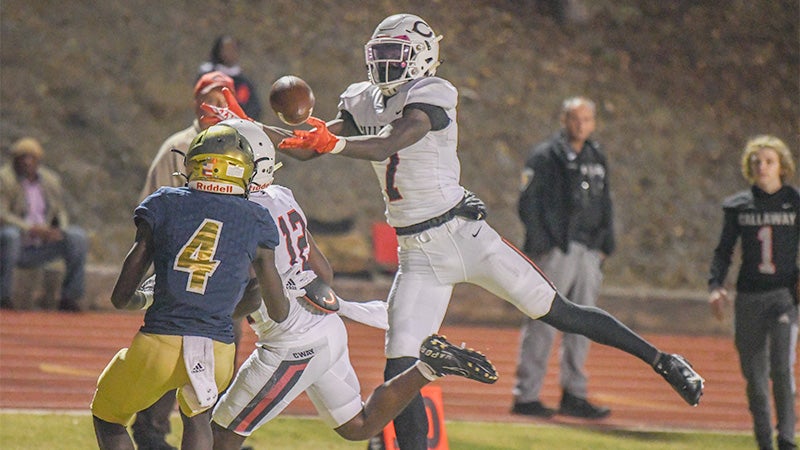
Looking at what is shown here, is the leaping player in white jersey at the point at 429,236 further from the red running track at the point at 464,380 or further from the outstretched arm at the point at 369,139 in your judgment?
the red running track at the point at 464,380

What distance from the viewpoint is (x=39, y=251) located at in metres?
11.1

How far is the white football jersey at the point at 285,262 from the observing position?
198 inches

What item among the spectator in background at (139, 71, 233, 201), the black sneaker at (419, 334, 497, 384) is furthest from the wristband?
the spectator in background at (139, 71, 233, 201)

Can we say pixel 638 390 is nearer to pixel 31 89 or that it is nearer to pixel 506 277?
pixel 506 277

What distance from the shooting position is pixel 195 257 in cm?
438

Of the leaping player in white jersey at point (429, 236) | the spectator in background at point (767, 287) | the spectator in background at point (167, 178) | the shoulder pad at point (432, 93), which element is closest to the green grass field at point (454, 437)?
the spectator in background at point (167, 178)

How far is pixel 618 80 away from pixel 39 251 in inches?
294

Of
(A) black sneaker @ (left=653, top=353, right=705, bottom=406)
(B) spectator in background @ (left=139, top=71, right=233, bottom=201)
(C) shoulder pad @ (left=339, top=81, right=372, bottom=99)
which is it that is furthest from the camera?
(B) spectator in background @ (left=139, top=71, right=233, bottom=201)

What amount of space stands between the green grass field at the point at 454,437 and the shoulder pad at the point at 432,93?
6.89ft

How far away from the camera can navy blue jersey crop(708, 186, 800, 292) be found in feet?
22.2

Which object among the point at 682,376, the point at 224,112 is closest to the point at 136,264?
the point at 224,112

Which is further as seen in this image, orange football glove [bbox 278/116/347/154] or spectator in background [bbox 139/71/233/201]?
spectator in background [bbox 139/71/233/201]

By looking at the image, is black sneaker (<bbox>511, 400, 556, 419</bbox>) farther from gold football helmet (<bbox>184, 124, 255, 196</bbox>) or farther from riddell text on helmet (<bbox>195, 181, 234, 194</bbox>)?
riddell text on helmet (<bbox>195, 181, 234, 194</bbox>)

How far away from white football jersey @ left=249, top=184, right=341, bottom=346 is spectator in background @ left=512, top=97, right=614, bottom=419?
323 cm
